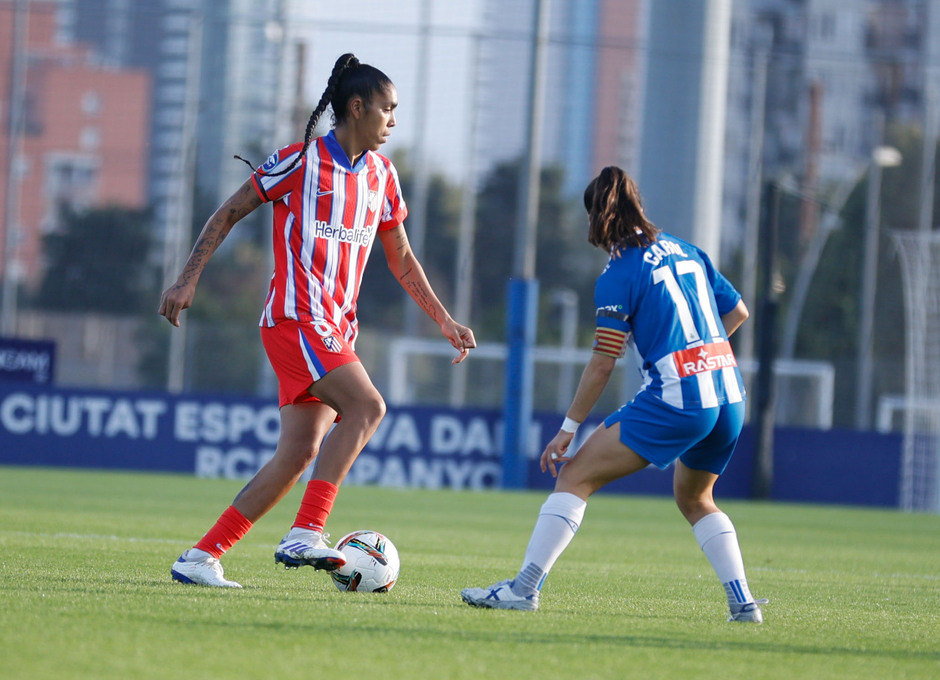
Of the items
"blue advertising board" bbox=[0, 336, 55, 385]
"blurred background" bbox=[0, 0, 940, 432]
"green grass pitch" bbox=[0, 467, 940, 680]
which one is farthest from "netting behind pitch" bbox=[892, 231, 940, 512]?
"blue advertising board" bbox=[0, 336, 55, 385]

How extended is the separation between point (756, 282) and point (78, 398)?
18.3 m

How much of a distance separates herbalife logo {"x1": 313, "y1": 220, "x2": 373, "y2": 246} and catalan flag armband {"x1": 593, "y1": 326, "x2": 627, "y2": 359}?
1.25m

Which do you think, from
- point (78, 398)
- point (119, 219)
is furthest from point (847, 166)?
point (78, 398)

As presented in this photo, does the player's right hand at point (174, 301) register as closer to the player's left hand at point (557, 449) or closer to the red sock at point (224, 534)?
the red sock at point (224, 534)

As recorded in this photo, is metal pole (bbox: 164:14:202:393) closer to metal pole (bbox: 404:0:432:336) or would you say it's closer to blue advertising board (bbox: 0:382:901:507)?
metal pole (bbox: 404:0:432:336)

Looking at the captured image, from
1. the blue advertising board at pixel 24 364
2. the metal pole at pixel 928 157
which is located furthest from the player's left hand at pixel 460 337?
the metal pole at pixel 928 157

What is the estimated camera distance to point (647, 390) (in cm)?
479

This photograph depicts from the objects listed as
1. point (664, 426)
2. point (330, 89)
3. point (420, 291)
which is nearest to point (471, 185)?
point (420, 291)

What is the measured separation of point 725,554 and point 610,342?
0.98 meters

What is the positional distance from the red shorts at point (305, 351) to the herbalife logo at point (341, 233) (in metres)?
0.37

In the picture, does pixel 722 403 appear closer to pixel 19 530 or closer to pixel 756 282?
pixel 19 530

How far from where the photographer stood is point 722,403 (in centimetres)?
480

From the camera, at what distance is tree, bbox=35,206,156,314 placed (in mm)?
27328

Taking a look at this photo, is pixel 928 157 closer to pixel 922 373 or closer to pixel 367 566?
pixel 922 373
